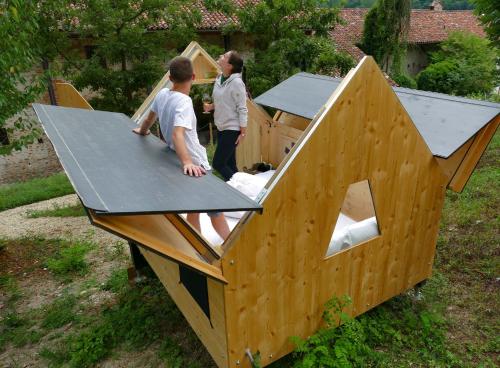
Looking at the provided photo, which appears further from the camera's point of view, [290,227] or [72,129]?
[72,129]

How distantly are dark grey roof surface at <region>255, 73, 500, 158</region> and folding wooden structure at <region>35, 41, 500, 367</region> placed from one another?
0.02 metres

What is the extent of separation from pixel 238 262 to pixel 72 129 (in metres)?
1.63

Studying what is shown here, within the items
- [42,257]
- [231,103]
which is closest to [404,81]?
[231,103]

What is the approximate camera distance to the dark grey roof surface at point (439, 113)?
3.38m

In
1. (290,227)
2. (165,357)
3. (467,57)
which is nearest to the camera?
(290,227)

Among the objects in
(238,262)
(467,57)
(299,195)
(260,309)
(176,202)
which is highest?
(176,202)

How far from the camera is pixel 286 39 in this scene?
39.6ft

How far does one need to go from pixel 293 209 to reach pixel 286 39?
10.5 meters

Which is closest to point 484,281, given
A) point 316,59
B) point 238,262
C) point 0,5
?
point 238,262

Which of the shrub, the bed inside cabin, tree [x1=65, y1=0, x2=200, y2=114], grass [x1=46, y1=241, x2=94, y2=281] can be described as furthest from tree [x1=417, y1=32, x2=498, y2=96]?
grass [x1=46, y1=241, x2=94, y2=281]

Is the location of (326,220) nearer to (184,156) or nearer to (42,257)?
(184,156)

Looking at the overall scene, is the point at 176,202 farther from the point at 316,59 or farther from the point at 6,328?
the point at 316,59

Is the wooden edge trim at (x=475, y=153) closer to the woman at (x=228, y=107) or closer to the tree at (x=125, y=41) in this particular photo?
the woman at (x=228, y=107)

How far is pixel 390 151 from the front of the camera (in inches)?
126
